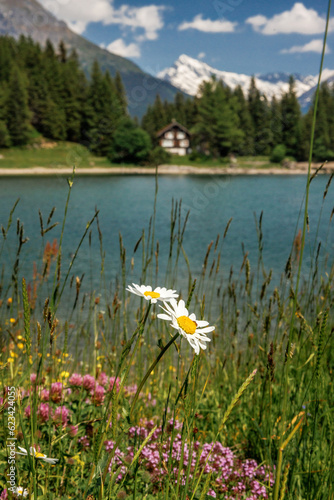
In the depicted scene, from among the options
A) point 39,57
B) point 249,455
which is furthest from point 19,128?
point 249,455

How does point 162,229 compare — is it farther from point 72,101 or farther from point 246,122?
point 246,122

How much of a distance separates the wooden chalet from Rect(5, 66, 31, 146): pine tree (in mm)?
22664

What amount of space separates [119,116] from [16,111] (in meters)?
15.1

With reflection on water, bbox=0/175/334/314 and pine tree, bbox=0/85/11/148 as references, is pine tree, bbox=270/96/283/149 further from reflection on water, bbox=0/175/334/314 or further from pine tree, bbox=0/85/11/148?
pine tree, bbox=0/85/11/148

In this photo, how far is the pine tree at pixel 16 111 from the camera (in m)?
48.3

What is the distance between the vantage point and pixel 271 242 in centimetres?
1238

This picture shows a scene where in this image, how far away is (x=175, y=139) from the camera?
65875 millimetres

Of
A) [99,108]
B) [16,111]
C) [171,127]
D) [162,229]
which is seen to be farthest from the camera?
[171,127]

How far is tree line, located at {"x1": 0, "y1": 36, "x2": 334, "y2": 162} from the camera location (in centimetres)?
5184

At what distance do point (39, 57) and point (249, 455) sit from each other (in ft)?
231

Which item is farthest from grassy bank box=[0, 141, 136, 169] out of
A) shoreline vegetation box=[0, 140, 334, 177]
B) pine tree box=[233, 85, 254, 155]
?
pine tree box=[233, 85, 254, 155]

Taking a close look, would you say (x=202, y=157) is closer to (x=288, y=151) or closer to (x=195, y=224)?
(x=288, y=151)

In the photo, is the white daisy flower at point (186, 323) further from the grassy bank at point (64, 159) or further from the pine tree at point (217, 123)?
the pine tree at point (217, 123)

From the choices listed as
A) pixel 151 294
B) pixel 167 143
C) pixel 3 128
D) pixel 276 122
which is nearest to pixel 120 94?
pixel 167 143
